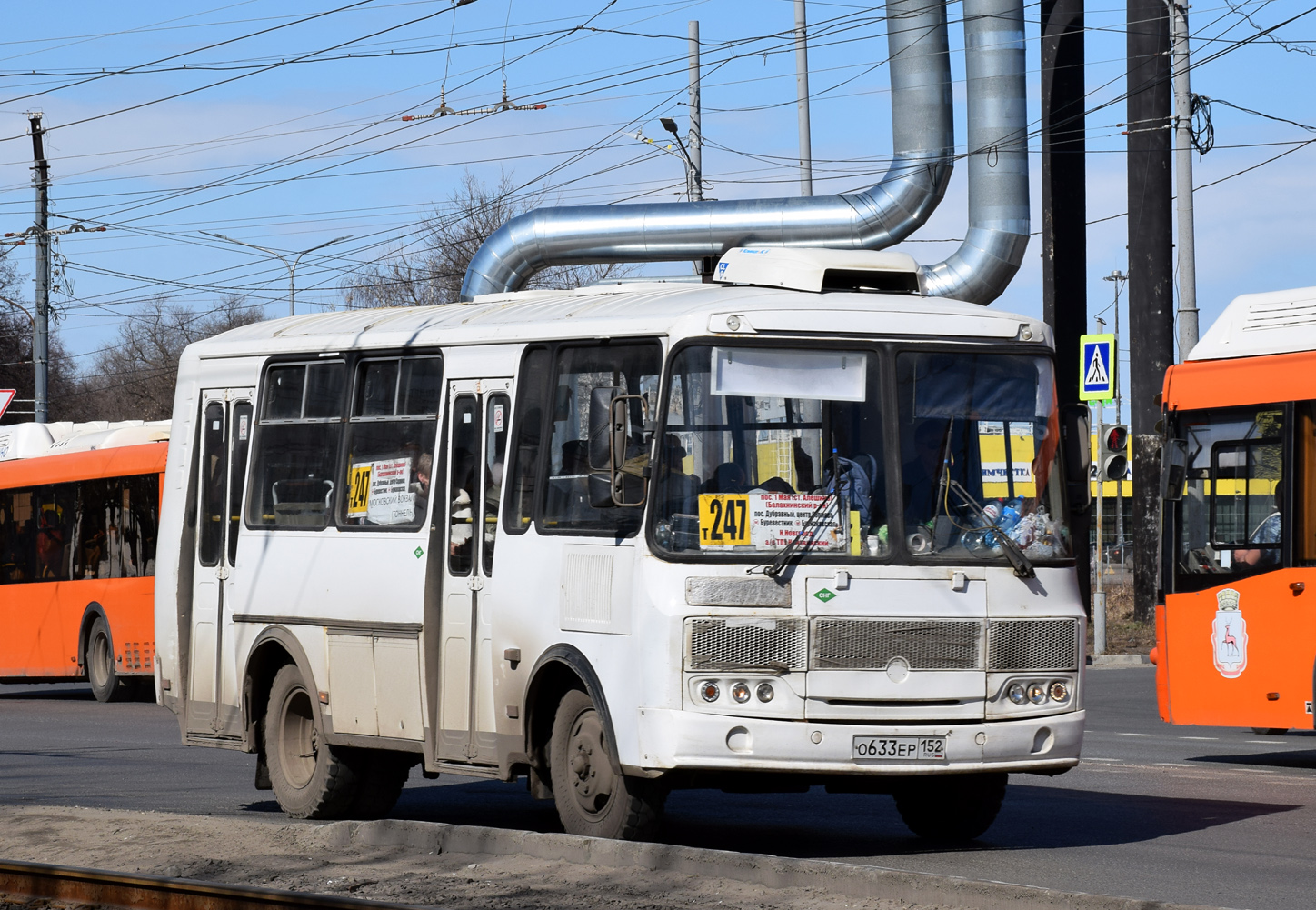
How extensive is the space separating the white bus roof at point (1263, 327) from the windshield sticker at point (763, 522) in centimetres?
646

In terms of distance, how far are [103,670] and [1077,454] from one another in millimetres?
17373

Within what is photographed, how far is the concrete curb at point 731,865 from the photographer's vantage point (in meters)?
7.21

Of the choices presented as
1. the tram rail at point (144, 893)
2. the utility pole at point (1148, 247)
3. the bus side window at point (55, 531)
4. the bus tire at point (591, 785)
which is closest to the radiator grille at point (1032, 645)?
the bus tire at point (591, 785)

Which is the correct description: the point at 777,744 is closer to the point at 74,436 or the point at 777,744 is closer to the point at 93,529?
the point at 93,529

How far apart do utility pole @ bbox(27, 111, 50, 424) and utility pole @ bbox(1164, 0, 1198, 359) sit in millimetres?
21165

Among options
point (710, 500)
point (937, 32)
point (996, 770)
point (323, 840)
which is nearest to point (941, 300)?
point (710, 500)

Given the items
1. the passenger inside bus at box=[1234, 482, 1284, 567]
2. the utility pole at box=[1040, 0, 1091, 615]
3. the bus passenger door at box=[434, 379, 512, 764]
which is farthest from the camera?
the utility pole at box=[1040, 0, 1091, 615]

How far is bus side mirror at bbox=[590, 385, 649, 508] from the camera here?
9039 mm

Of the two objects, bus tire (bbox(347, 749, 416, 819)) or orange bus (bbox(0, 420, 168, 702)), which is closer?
bus tire (bbox(347, 749, 416, 819))

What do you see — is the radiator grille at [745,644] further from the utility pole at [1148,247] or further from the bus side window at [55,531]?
the utility pole at [1148,247]

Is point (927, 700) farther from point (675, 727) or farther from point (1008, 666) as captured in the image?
point (675, 727)

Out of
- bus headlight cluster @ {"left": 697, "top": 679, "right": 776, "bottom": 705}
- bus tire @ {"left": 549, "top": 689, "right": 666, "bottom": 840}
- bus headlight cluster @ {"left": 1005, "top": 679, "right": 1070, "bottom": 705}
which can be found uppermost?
bus headlight cluster @ {"left": 697, "top": 679, "right": 776, "bottom": 705}

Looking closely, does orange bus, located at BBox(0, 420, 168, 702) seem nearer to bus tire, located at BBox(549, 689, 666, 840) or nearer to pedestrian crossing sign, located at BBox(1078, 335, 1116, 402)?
pedestrian crossing sign, located at BBox(1078, 335, 1116, 402)

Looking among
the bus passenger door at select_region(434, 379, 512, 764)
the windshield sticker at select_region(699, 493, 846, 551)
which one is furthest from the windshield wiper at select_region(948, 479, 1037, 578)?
the bus passenger door at select_region(434, 379, 512, 764)
